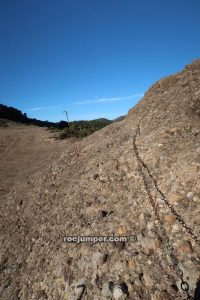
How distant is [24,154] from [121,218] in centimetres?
2819

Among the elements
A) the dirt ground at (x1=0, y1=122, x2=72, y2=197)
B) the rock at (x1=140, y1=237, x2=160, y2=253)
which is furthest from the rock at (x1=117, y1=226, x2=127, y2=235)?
the dirt ground at (x1=0, y1=122, x2=72, y2=197)

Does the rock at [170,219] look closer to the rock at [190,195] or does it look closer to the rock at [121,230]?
the rock at [190,195]

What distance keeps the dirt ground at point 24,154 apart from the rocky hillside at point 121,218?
951 cm

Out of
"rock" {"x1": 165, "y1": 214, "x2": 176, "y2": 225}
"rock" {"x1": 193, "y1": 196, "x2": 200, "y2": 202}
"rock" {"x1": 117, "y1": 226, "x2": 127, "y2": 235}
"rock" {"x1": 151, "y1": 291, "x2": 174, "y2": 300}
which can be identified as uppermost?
"rock" {"x1": 193, "y1": 196, "x2": 200, "y2": 202}

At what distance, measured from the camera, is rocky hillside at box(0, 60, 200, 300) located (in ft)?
18.7

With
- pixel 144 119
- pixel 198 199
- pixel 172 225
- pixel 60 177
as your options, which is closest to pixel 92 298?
pixel 172 225

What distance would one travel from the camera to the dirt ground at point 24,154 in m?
22.5

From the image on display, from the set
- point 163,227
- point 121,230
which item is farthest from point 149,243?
point 121,230

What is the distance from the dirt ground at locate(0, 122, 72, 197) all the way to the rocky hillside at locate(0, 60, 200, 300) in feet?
31.2

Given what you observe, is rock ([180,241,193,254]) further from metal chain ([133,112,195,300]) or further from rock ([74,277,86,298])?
rock ([74,277,86,298])

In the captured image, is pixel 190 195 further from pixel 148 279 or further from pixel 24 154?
pixel 24 154

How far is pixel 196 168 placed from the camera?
23.2 ft

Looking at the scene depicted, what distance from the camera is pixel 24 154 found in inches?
1315

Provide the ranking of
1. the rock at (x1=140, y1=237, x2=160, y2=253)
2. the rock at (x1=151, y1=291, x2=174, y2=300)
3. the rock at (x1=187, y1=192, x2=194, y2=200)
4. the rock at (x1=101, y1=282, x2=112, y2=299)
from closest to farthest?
1. the rock at (x1=151, y1=291, x2=174, y2=300)
2. the rock at (x1=101, y1=282, x2=112, y2=299)
3. the rock at (x1=140, y1=237, x2=160, y2=253)
4. the rock at (x1=187, y1=192, x2=194, y2=200)
